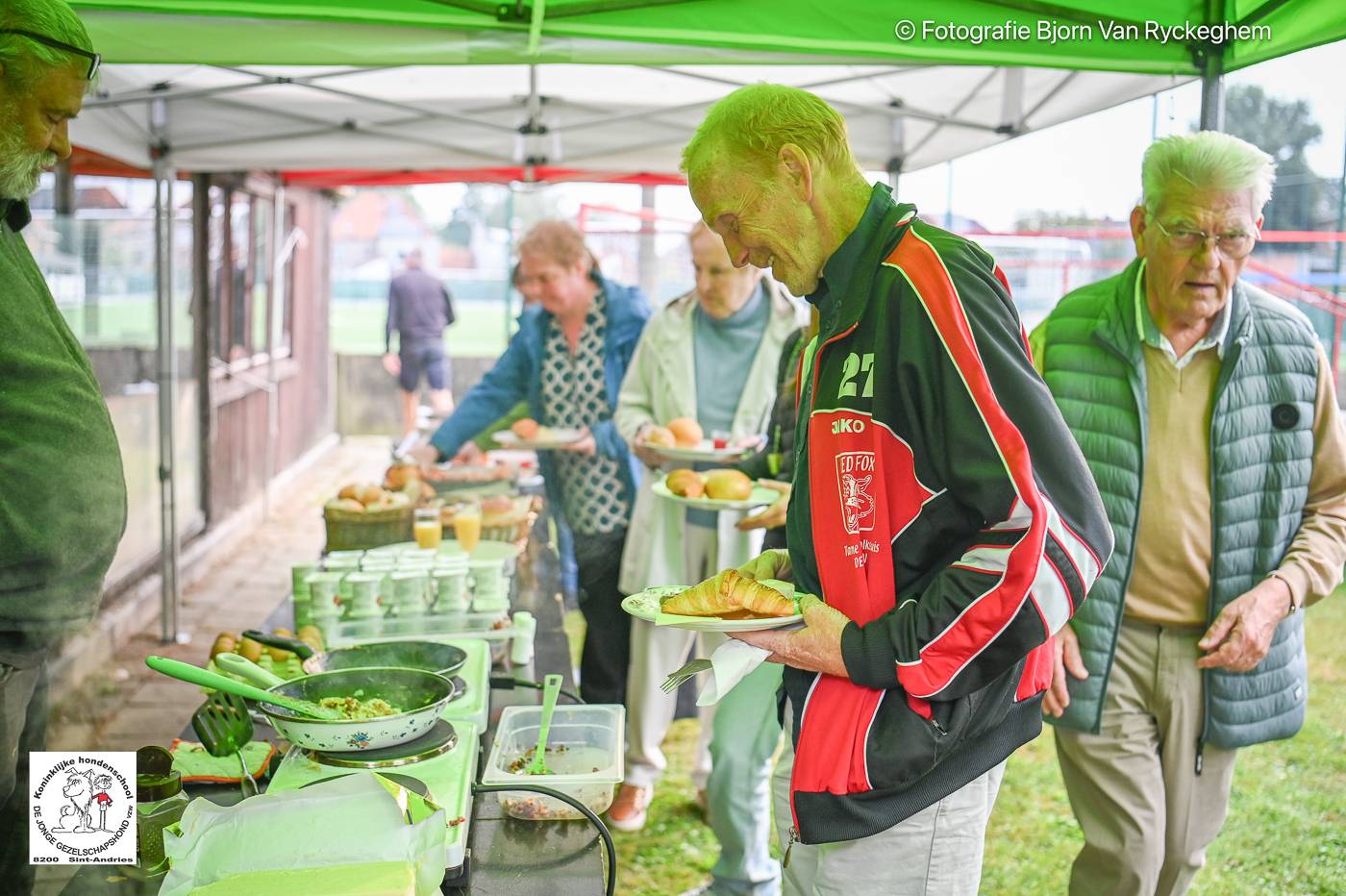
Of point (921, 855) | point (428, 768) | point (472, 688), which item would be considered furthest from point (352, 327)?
point (921, 855)

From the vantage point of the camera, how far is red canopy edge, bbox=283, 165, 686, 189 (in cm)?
576

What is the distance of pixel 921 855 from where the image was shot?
63.0 inches

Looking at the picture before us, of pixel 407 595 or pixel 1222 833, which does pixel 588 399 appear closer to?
pixel 407 595

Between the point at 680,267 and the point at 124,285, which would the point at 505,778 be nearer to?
the point at 680,267

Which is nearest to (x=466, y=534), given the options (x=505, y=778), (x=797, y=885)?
(x=505, y=778)

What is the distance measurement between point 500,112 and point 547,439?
1919 mm

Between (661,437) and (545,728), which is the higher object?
(661,437)

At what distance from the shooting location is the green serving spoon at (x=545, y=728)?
1928 mm

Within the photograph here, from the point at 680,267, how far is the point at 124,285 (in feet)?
8.64

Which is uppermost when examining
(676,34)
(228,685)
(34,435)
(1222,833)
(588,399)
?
(676,34)

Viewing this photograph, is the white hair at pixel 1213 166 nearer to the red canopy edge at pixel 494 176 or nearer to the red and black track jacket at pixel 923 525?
the red and black track jacket at pixel 923 525

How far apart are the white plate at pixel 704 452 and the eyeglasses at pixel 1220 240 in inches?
59.8

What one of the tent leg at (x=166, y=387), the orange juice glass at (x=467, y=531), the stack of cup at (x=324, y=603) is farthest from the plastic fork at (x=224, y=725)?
the tent leg at (x=166, y=387)

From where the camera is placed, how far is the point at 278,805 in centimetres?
139
